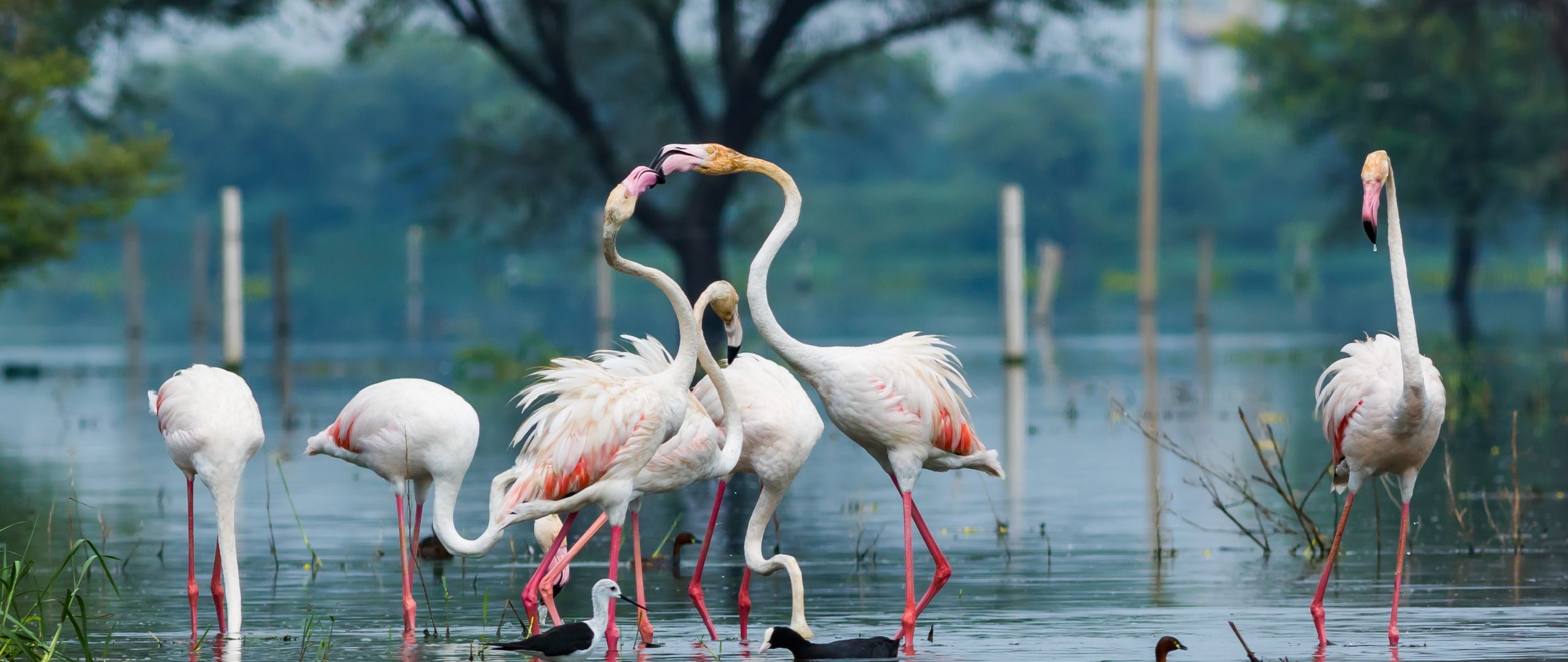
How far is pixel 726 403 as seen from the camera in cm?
838

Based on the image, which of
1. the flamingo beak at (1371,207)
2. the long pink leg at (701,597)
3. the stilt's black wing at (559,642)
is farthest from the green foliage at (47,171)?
the flamingo beak at (1371,207)

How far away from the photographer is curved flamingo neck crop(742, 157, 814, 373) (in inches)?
325

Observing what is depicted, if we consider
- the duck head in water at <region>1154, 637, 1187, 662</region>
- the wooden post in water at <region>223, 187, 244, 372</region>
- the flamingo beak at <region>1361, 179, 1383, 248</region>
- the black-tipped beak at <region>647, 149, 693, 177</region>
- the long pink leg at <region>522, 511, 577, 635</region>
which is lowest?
the duck head in water at <region>1154, 637, 1187, 662</region>

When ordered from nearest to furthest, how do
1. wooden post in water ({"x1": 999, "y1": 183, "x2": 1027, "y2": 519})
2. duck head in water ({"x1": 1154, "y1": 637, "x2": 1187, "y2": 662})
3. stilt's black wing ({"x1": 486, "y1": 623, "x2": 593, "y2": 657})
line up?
duck head in water ({"x1": 1154, "y1": 637, "x2": 1187, "y2": 662}) → stilt's black wing ({"x1": 486, "y1": 623, "x2": 593, "y2": 657}) → wooden post in water ({"x1": 999, "y1": 183, "x2": 1027, "y2": 519})

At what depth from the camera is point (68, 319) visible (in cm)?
4550

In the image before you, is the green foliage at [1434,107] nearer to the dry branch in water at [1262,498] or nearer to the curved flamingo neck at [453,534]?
the dry branch in water at [1262,498]

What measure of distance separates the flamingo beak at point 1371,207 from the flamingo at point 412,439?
3.63m

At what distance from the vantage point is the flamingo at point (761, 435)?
851 centimetres

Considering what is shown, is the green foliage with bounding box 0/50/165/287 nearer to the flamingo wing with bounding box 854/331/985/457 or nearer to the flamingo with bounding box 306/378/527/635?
the flamingo with bounding box 306/378/527/635

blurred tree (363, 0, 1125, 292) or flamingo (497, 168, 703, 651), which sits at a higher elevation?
blurred tree (363, 0, 1125, 292)

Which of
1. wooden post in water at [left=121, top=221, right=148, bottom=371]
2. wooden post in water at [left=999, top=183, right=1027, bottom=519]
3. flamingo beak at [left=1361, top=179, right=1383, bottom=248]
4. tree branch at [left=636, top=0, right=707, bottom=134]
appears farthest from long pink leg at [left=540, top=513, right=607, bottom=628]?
wooden post in water at [left=121, top=221, right=148, bottom=371]

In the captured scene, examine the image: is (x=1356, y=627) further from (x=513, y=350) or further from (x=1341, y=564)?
(x=513, y=350)

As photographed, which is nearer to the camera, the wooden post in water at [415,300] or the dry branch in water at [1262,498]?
the dry branch in water at [1262,498]

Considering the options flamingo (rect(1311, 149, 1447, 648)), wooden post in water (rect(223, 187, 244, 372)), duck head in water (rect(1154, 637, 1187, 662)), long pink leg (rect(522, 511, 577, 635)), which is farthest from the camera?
wooden post in water (rect(223, 187, 244, 372))
